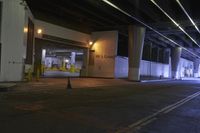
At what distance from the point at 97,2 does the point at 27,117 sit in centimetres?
2243

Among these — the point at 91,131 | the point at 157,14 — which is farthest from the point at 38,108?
the point at 157,14

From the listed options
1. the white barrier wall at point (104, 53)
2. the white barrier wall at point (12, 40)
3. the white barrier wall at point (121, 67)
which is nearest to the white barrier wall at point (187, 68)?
the white barrier wall at point (121, 67)

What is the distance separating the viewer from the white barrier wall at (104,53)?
41812mm

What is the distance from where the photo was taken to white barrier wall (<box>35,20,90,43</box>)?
1375 inches

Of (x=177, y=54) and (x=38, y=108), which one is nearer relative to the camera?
(x=38, y=108)

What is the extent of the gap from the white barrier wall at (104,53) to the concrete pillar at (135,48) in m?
3.66

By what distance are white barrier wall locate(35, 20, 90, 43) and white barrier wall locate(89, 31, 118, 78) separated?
1783 mm

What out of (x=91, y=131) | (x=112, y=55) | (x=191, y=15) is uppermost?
(x=191, y=15)

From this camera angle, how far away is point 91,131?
7.29 m

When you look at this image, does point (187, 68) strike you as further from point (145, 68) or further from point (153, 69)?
point (145, 68)

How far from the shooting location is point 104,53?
42.5m

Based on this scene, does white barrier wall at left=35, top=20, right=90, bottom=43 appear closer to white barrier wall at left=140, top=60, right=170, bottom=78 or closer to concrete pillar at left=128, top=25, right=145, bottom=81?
concrete pillar at left=128, top=25, right=145, bottom=81

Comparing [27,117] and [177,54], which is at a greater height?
[177,54]

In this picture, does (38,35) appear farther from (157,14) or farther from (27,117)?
(27,117)
